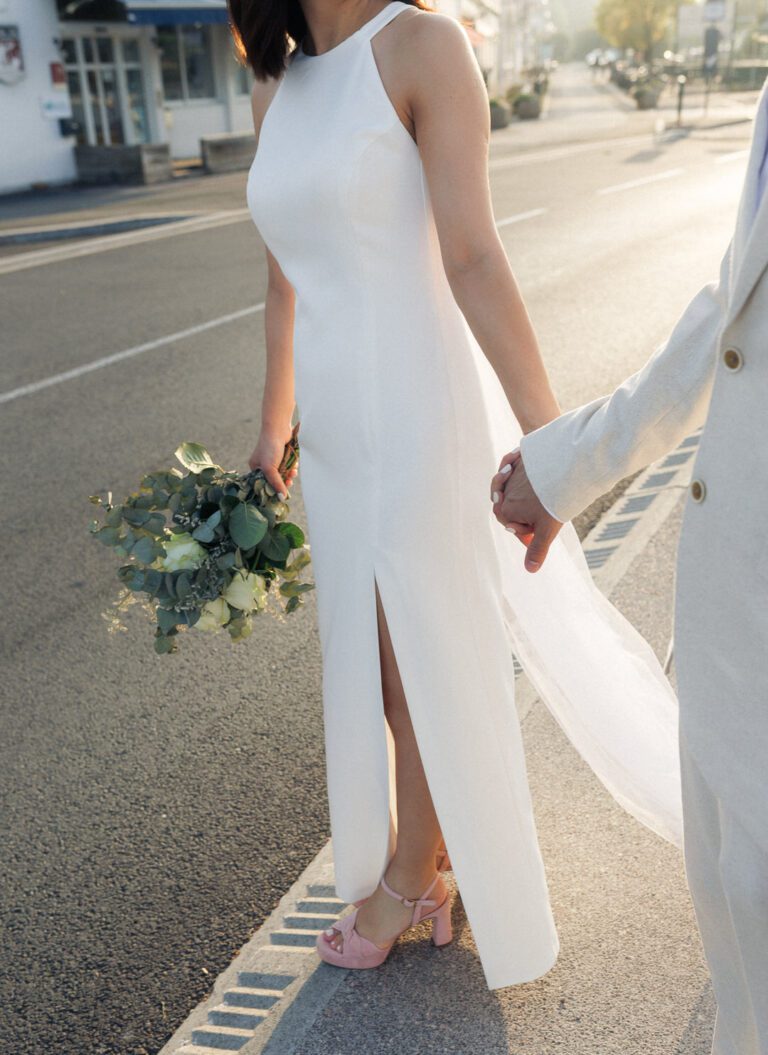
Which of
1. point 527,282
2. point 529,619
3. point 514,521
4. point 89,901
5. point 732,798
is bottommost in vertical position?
point 527,282

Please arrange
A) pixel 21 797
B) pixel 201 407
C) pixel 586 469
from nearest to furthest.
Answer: pixel 586 469
pixel 21 797
pixel 201 407

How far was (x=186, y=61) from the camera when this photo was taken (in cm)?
2811

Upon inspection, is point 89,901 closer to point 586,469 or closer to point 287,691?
point 287,691

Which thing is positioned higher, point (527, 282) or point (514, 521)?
point (514, 521)

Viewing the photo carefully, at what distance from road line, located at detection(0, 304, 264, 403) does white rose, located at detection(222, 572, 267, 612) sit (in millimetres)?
5127

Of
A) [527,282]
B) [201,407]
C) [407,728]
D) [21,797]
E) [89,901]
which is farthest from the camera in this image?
[527,282]

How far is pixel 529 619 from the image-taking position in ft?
7.29

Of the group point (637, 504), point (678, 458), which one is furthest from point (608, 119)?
point (637, 504)

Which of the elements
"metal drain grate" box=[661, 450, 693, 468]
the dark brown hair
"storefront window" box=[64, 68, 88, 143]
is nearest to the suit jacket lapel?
the dark brown hair

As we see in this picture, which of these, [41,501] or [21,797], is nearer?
[21,797]

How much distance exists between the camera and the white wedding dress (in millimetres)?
1971

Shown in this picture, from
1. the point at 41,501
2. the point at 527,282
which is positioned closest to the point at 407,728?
the point at 41,501

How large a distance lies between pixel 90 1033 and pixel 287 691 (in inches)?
54.5

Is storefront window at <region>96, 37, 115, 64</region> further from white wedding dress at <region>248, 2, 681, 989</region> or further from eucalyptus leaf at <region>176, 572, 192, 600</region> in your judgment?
eucalyptus leaf at <region>176, 572, 192, 600</region>
